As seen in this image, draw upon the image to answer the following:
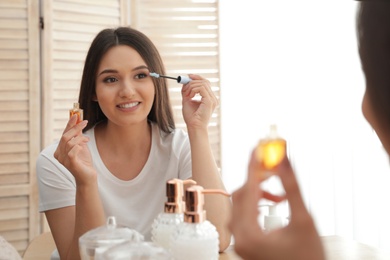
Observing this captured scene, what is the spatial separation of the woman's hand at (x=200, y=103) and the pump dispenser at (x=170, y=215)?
0.56 meters

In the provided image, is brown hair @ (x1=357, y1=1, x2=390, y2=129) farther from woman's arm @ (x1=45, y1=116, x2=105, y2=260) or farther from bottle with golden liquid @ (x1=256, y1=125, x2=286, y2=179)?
woman's arm @ (x1=45, y1=116, x2=105, y2=260)

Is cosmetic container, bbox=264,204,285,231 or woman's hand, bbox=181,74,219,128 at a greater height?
woman's hand, bbox=181,74,219,128

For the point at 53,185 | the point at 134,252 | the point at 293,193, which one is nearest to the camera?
the point at 293,193

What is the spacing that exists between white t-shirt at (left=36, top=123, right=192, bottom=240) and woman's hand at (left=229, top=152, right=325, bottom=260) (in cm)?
103

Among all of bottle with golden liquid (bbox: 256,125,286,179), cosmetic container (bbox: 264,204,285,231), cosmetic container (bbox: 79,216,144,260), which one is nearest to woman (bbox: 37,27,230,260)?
cosmetic container (bbox: 264,204,285,231)

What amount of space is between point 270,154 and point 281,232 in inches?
2.9

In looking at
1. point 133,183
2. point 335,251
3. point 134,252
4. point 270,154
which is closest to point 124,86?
point 133,183

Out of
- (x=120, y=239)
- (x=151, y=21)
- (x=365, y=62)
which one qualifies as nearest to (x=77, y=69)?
(x=151, y=21)

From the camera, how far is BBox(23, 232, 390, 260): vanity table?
1.37m

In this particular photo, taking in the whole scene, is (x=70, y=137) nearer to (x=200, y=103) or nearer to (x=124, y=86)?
(x=124, y=86)

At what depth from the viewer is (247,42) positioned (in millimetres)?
2830

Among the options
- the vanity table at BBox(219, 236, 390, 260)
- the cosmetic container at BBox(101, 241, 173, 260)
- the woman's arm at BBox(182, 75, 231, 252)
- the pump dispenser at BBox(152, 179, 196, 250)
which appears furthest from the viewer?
the woman's arm at BBox(182, 75, 231, 252)

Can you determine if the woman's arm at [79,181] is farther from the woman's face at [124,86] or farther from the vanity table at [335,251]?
the woman's face at [124,86]

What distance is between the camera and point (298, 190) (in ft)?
1.72
